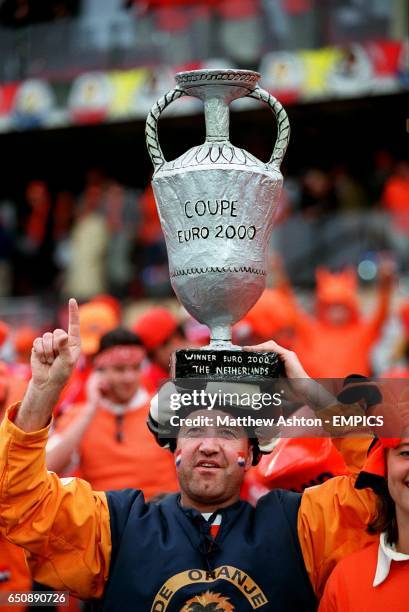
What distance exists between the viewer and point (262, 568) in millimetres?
3070

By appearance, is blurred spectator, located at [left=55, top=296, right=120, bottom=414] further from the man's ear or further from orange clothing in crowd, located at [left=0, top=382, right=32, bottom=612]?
the man's ear

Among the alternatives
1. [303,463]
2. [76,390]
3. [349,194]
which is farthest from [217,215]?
[349,194]

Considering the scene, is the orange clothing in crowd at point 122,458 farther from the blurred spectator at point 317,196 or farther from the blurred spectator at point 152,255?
the blurred spectator at point 152,255

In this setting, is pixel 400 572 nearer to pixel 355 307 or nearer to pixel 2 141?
pixel 355 307

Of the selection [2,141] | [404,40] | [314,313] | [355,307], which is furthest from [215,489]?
[2,141]

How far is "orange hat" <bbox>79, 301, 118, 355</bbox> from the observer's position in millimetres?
5898

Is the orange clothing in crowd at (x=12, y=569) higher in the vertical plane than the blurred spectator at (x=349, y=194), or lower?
lower

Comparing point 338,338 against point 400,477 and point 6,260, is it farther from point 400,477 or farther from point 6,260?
point 6,260

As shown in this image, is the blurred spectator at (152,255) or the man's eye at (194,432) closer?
the man's eye at (194,432)

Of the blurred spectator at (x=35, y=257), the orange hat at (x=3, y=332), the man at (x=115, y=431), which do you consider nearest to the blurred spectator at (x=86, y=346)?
the man at (x=115, y=431)

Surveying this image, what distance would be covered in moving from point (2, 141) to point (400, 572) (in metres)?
11.4

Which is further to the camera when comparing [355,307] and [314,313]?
[314,313]

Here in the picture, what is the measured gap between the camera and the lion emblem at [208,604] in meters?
3.00

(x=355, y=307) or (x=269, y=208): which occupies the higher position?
(x=355, y=307)
